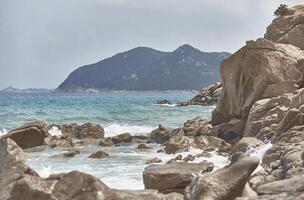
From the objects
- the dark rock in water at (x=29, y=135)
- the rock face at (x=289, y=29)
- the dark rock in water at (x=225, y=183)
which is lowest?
the dark rock in water at (x=29, y=135)

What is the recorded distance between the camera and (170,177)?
1041 centimetres

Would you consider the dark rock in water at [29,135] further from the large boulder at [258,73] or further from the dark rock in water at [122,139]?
the large boulder at [258,73]

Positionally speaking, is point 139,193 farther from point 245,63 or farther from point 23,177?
point 245,63

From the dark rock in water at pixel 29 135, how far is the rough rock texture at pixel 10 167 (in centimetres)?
1905

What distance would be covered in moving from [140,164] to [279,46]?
1202 cm

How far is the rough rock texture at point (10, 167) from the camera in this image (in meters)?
8.06

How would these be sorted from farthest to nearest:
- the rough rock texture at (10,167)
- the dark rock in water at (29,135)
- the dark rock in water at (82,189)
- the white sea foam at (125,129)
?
the white sea foam at (125,129)
the dark rock in water at (29,135)
the rough rock texture at (10,167)
the dark rock in water at (82,189)

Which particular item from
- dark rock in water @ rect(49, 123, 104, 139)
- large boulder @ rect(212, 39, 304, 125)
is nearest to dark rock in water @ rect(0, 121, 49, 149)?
dark rock in water @ rect(49, 123, 104, 139)

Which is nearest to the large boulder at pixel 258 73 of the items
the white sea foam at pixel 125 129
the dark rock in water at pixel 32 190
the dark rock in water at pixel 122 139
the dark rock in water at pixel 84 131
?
the dark rock in water at pixel 122 139

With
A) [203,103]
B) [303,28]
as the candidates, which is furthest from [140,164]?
[203,103]

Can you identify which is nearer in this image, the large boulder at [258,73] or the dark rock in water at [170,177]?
the dark rock in water at [170,177]

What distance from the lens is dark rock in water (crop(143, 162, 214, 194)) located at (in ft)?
34.0

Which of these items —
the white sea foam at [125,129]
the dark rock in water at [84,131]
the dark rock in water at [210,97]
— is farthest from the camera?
the dark rock in water at [210,97]

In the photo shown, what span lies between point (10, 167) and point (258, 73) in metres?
20.6
